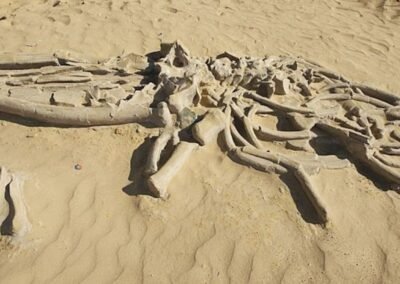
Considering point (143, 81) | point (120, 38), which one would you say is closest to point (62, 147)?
point (143, 81)

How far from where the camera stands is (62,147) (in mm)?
3164

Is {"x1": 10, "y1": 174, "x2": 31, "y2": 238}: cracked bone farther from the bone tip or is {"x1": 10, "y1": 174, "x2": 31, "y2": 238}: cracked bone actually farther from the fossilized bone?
the bone tip

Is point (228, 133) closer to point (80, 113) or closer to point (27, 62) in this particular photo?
point (80, 113)

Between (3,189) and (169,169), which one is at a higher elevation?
(169,169)

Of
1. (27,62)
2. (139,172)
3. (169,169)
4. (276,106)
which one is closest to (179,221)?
(169,169)

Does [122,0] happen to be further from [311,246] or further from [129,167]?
[311,246]

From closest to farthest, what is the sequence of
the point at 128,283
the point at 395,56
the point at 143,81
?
the point at 128,283, the point at 143,81, the point at 395,56

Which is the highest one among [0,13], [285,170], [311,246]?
[285,170]

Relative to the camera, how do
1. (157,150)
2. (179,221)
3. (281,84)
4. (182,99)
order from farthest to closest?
1. (281,84)
2. (182,99)
3. (157,150)
4. (179,221)

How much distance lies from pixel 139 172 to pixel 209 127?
67 cm

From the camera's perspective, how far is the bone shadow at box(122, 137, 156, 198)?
2842 millimetres

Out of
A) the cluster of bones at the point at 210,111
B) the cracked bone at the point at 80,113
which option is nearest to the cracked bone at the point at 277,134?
the cluster of bones at the point at 210,111

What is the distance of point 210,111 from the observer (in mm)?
3271

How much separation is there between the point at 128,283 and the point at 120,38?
146 inches
